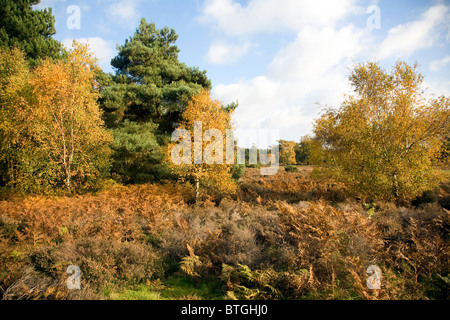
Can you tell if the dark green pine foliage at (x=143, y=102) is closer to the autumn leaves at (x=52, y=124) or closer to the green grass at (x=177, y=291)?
the autumn leaves at (x=52, y=124)

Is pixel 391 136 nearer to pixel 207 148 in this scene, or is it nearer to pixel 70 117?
pixel 207 148

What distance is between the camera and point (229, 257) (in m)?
5.84

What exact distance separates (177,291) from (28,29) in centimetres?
2066

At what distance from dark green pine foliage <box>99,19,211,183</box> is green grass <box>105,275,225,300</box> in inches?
440

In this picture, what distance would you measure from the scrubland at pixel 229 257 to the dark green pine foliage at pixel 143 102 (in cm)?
833

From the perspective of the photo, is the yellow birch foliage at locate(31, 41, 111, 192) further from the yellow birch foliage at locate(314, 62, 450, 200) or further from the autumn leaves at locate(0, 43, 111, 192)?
the yellow birch foliage at locate(314, 62, 450, 200)

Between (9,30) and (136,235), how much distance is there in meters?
18.7

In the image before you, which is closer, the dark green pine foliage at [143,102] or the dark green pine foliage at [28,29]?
Result: the dark green pine foliage at [28,29]

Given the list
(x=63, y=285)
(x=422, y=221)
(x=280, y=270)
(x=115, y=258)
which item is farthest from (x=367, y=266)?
(x=63, y=285)

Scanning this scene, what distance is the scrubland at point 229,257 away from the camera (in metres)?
4.61

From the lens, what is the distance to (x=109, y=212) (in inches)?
350

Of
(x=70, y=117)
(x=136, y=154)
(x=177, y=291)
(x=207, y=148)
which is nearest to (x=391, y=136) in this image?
(x=207, y=148)

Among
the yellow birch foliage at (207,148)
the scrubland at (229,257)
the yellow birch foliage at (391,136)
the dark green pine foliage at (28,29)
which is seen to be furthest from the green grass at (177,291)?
the dark green pine foliage at (28,29)

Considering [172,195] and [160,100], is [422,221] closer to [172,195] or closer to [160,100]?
[172,195]
